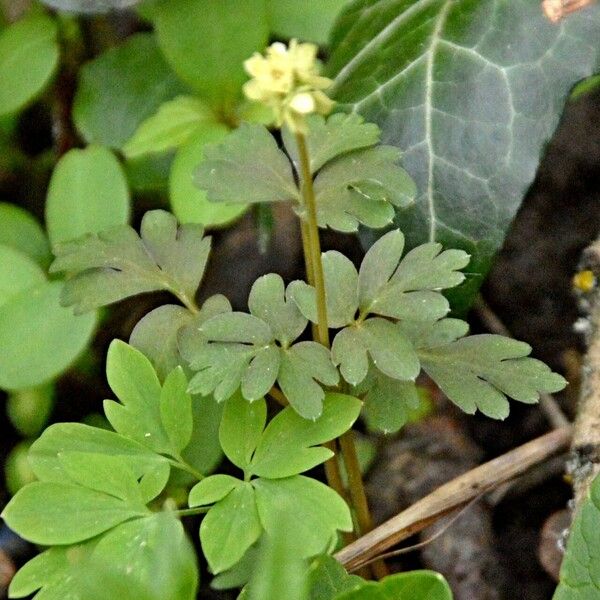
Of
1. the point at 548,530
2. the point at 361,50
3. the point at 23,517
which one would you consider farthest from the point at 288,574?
the point at 361,50

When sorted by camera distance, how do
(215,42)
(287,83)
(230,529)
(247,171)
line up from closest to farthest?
(287,83), (230,529), (247,171), (215,42)

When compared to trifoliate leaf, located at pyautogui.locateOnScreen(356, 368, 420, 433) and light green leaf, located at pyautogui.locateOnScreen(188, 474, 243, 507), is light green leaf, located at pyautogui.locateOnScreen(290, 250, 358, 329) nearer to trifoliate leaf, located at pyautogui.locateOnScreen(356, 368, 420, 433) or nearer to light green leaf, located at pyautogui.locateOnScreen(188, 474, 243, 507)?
trifoliate leaf, located at pyautogui.locateOnScreen(356, 368, 420, 433)

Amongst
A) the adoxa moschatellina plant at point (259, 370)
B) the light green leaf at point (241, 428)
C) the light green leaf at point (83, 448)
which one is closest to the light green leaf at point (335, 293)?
the adoxa moschatellina plant at point (259, 370)

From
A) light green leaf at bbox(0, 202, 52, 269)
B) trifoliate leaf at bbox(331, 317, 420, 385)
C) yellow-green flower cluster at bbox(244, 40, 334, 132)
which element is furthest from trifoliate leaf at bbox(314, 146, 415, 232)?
light green leaf at bbox(0, 202, 52, 269)

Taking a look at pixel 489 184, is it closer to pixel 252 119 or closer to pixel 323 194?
pixel 323 194

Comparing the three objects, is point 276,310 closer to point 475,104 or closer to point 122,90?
point 475,104

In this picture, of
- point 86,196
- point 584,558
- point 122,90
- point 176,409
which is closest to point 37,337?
point 86,196
